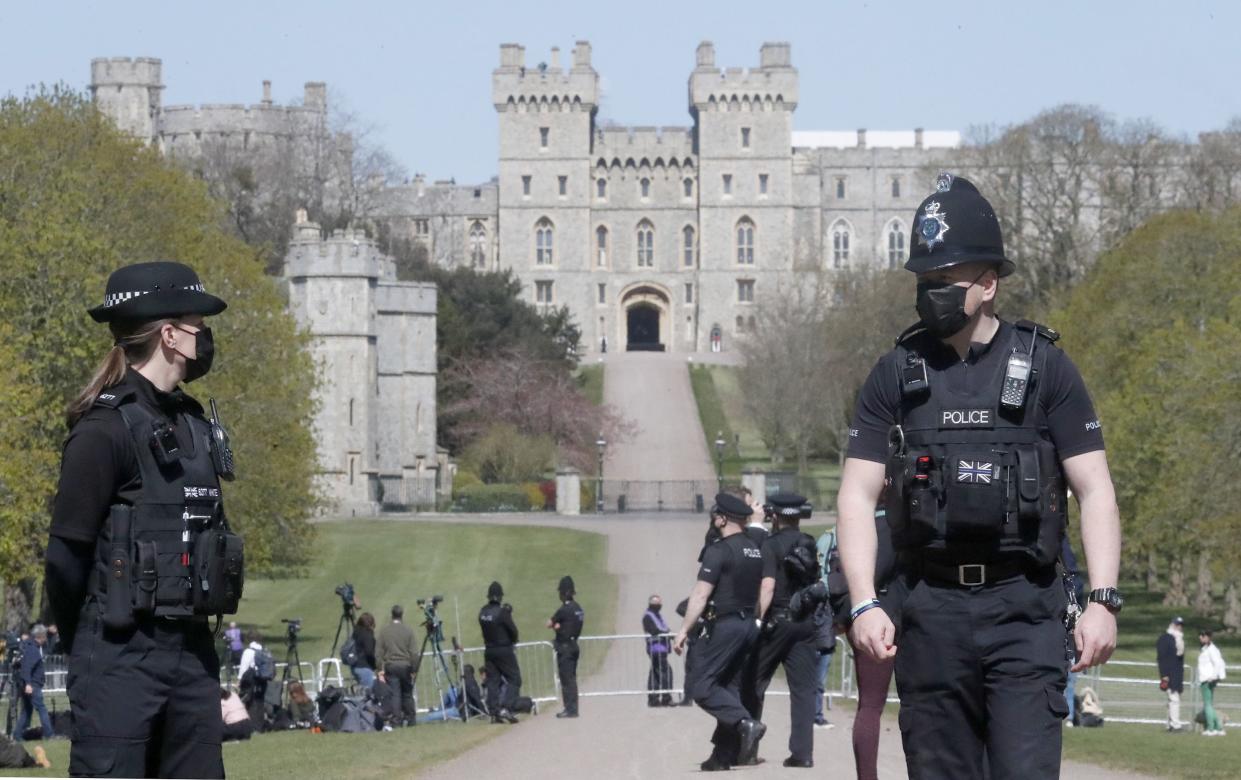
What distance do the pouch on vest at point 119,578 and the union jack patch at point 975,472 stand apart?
246cm

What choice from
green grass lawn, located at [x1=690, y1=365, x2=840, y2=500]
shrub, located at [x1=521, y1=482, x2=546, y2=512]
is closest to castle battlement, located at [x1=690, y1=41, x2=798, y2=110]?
green grass lawn, located at [x1=690, y1=365, x2=840, y2=500]

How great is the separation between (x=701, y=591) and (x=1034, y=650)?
6.50m

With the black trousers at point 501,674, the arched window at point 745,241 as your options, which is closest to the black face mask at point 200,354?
the black trousers at point 501,674

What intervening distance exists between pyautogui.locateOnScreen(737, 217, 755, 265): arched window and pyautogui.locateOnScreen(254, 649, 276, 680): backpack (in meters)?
99.0

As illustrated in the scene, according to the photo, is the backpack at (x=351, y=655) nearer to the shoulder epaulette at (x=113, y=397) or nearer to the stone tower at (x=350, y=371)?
the shoulder epaulette at (x=113, y=397)

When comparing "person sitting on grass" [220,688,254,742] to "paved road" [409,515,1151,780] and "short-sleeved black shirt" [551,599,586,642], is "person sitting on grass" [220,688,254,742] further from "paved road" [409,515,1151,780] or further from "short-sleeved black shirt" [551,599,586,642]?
"short-sleeved black shirt" [551,599,586,642]

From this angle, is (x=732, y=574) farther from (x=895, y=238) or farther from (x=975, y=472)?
(x=895, y=238)

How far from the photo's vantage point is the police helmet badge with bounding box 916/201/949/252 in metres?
6.37

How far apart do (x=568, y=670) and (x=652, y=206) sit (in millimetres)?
99554

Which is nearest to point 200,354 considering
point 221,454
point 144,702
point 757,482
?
point 221,454

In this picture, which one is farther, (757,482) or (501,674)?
(757,482)

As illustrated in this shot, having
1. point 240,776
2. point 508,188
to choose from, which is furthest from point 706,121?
point 240,776

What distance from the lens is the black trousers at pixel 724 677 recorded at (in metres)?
12.3

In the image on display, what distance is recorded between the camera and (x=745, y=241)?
118 meters
